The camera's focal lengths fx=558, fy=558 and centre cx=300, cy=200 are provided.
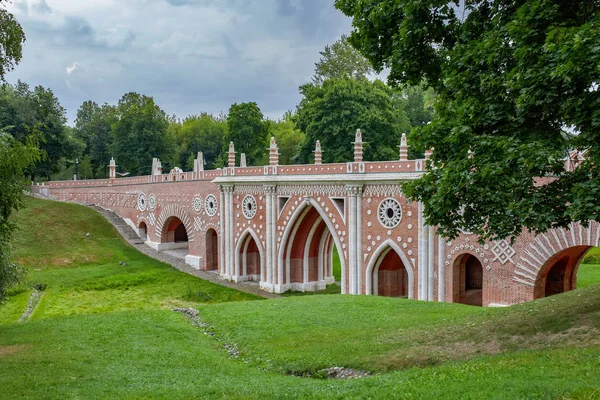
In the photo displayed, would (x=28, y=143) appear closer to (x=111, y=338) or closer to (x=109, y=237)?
(x=111, y=338)

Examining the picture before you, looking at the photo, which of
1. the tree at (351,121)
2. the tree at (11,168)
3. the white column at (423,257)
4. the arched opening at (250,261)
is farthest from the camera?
the tree at (351,121)

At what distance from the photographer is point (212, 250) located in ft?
115

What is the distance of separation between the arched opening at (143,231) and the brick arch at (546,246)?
29404 millimetres

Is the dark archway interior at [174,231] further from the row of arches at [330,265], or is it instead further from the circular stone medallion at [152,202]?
the row of arches at [330,265]

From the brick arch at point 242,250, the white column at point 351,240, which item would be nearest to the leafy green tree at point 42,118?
the brick arch at point 242,250

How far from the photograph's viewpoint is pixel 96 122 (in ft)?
208

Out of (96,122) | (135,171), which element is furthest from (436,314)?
(96,122)

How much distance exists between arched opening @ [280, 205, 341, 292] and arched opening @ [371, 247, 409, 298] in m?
4.29

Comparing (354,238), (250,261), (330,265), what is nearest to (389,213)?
(354,238)

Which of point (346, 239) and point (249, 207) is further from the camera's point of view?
point (249, 207)

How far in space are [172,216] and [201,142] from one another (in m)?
27.8

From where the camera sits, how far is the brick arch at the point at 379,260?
2252 cm

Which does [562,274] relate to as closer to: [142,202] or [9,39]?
[9,39]

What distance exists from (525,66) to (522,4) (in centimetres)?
159
